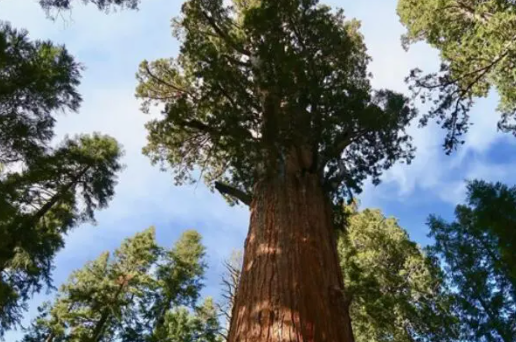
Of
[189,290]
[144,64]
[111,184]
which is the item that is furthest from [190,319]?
[144,64]

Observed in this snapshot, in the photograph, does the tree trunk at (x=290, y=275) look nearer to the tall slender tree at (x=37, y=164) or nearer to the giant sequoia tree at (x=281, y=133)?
the giant sequoia tree at (x=281, y=133)

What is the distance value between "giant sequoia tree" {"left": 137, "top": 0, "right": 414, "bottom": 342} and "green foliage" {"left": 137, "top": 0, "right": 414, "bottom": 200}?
24 millimetres

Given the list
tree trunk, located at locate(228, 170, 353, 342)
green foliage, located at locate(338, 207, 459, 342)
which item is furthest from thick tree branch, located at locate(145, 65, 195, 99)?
green foliage, located at locate(338, 207, 459, 342)

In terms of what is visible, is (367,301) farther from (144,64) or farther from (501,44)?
(144,64)

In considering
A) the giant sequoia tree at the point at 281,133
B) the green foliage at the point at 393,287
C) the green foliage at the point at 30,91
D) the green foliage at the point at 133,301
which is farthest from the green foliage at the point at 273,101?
the green foliage at the point at 133,301

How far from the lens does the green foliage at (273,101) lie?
6.56 m

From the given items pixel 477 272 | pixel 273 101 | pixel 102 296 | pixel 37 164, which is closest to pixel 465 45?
pixel 273 101

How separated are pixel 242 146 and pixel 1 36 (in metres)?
4.14

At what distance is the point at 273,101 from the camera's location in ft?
22.6

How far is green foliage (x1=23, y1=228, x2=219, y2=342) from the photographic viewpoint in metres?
14.3

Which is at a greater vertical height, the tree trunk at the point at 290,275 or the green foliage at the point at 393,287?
the green foliage at the point at 393,287

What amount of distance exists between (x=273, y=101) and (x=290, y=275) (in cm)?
386

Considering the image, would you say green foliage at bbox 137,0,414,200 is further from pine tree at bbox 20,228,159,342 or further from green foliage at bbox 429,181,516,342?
pine tree at bbox 20,228,159,342

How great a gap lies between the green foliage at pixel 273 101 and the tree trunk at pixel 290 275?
90cm
